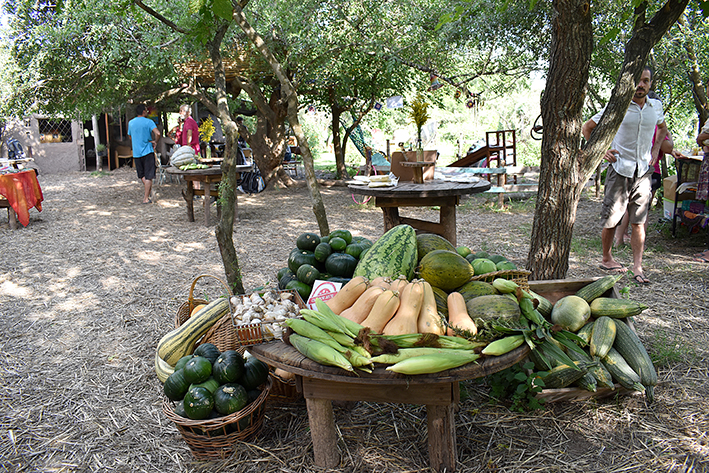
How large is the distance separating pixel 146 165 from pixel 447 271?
881cm

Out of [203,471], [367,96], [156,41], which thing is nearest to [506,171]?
[367,96]

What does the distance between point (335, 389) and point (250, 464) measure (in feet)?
2.11

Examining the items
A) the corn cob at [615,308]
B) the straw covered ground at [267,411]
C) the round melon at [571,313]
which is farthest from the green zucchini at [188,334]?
the corn cob at [615,308]

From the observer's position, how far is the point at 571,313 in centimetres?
292

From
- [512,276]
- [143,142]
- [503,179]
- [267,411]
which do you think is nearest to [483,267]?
[512,276]

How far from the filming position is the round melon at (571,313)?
2.90 meters

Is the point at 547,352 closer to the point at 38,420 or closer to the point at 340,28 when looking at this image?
the point at 38,420

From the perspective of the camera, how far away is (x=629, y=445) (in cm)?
236

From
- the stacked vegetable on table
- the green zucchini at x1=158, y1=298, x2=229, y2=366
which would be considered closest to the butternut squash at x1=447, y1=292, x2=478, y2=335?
the stacked vegetable on table

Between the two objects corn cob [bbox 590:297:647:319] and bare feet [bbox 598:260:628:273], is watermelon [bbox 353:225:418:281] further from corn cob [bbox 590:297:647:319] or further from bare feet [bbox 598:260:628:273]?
bare feet [bbox 598:260:628:273]

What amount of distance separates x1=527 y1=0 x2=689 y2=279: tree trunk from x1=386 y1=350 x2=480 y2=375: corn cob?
215 centimetres

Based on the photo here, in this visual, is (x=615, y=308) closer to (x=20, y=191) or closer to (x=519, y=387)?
(x=519, y=387)

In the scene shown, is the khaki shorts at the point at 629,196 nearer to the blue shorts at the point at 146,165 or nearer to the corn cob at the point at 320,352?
the corn cob at the point at 320,352

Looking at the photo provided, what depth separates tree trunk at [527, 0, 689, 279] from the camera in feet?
10.7
